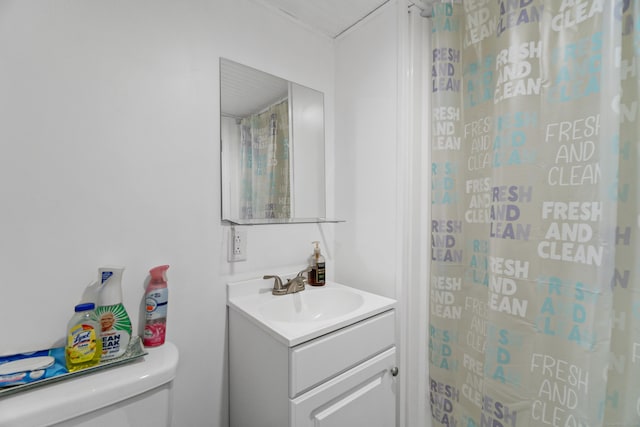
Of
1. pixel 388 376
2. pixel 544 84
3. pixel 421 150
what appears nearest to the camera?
pixel 544 84

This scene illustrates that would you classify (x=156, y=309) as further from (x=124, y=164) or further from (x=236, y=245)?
(x=124, y=164)

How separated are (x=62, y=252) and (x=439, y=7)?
5.51 feet

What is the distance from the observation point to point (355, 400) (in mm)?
967

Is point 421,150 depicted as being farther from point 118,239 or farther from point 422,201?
point 118,239

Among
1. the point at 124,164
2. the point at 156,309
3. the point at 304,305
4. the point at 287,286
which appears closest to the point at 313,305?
the point at 304,305

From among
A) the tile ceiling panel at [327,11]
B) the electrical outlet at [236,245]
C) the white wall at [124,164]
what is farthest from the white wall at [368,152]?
the electrical outlet at [236,245]

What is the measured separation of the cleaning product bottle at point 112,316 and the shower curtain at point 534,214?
3.84 ft

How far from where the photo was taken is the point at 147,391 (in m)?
0.74

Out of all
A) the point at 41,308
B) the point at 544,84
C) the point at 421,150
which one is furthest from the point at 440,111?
the point at 41,308

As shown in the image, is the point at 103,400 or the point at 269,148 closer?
Answer: the point at 103,400

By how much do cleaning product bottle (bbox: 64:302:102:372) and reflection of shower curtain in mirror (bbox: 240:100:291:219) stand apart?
588mm

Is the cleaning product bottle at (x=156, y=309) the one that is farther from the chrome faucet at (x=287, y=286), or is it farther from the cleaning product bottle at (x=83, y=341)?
the chrome faucet at (x=287, y=286)

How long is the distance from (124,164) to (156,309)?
500 mm

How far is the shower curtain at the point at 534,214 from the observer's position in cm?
79
